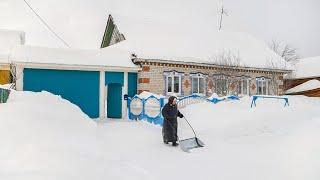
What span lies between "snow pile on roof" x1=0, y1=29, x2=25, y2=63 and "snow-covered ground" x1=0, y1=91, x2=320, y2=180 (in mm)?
9050

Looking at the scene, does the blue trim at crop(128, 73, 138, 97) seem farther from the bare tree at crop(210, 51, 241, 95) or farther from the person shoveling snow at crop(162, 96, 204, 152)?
the person shoveling snow at crop(162, 96, 204, 152)

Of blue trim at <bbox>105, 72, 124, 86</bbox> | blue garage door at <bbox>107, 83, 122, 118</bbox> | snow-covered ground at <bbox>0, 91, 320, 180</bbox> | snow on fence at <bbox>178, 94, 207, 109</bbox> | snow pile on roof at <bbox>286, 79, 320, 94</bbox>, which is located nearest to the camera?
snow-covered ground at <bbox>0, 91, 320, 180</bbox>

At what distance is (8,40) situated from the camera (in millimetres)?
24531

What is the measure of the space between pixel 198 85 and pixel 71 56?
26.2 ft

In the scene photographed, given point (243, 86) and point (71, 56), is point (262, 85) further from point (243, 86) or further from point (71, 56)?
point (71, 56)

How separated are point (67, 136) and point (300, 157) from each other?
17.8 feet

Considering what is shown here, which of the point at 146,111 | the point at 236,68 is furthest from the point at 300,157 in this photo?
the point at 236,68

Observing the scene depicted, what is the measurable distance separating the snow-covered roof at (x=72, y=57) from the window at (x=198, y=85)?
13.7 ft

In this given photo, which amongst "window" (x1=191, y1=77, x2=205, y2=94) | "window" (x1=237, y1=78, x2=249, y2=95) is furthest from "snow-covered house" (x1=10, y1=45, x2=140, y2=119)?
"window" (x1=237, y1=78, x2=249, y2=95)

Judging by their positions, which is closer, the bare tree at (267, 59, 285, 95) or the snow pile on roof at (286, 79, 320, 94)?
the bare tree at (267, 59, 285, 95)

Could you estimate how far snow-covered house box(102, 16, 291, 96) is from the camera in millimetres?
22717

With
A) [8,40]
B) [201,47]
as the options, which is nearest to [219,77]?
[201,47]

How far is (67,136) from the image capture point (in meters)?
9.15

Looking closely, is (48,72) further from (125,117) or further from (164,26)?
(164,26)
